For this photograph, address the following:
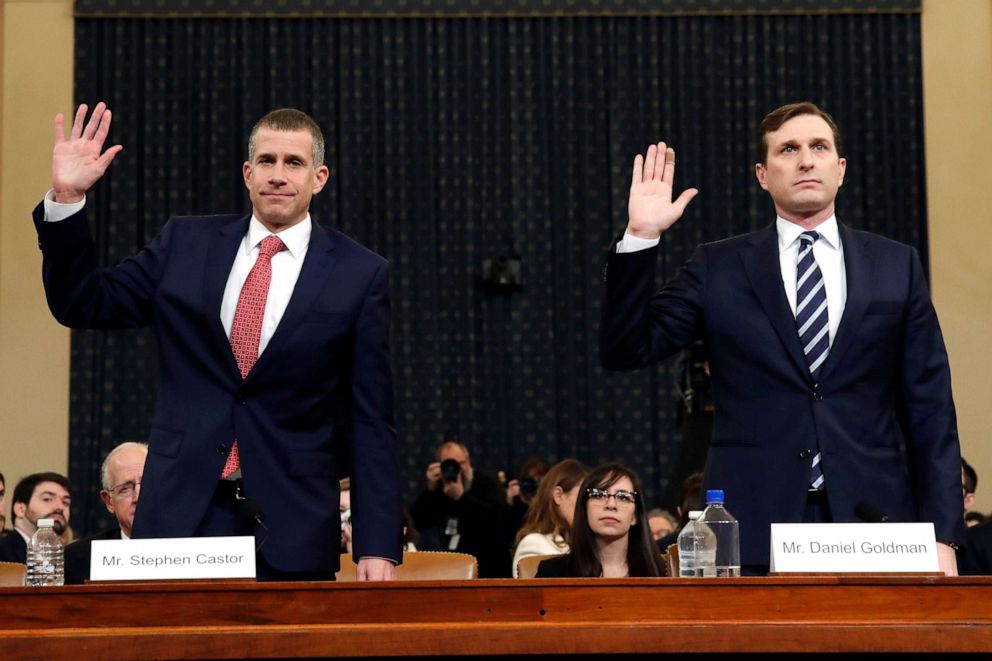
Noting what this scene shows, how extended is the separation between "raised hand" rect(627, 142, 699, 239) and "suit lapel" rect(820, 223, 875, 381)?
0.33 meters

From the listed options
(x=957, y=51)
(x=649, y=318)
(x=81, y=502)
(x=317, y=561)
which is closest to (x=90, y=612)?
(x=317, y=561)

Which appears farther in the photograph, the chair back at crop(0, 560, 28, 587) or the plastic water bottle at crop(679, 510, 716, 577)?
the chair back at crop(0, 560, 28, 587)

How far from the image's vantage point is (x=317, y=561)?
2.79 metres

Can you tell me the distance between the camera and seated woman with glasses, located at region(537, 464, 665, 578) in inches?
172

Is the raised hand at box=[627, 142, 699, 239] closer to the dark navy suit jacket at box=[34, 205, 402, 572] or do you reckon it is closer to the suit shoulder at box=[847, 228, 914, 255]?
the suit shoulder at box=[847, 228, 914, 255]

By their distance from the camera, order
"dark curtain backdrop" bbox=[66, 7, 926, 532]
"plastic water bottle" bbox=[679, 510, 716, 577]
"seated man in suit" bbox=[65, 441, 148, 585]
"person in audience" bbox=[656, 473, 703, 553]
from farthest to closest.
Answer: "dark curtain backdrop" bbox=[66, 7, 926, 532]
"person in audience" bbox=[656, 473, 703, 553]
"seated man in suit" bbox=[65, 441, 148, 585]
"plastic water bottle" bbox=[679, 510, 716, 577]

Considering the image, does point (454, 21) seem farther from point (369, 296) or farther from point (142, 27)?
point (369, 296)

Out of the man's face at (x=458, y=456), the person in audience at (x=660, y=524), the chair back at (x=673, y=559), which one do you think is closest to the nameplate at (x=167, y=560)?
the chair back at (x=673, y=559)

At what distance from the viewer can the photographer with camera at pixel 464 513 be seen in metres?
7.42

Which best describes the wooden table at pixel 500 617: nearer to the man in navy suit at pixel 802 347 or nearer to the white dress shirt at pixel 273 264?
the man in navy suit at pixel 802 347

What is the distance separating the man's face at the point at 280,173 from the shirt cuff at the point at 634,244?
58 centimetres

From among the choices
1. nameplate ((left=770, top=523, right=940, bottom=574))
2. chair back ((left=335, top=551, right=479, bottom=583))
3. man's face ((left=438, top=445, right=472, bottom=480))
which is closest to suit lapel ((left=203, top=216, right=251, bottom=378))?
nameplate ((left=770, top=523, right=940, bottom=574))

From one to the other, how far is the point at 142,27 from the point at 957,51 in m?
5.57

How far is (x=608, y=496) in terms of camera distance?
4.43 m
